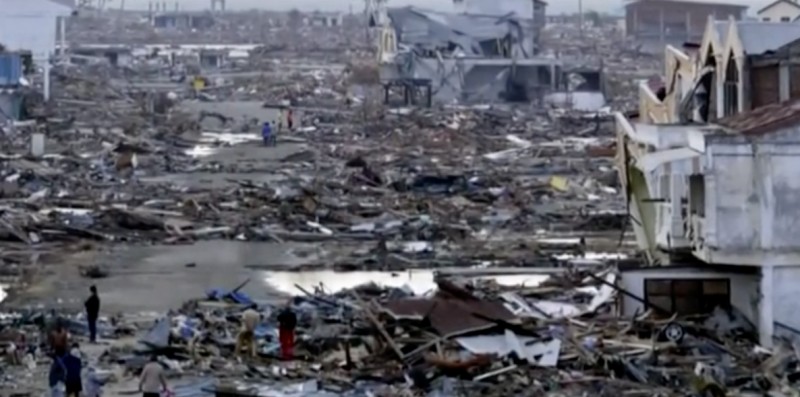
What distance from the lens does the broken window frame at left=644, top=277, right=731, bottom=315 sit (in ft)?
80.8

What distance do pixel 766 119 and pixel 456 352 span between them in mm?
4870

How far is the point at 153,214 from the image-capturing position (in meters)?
38.0

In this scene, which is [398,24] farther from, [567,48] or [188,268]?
[188,268]

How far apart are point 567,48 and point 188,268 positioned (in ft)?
283

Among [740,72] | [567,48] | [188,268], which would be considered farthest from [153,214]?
[567,48]

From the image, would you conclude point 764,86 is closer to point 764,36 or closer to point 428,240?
point 764,36

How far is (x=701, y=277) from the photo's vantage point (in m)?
24.7

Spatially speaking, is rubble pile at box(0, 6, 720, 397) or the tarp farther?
the tarp

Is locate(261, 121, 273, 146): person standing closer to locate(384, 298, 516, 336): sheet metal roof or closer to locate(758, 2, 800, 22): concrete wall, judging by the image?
locate(758, 2, 800, 22): concrete wall

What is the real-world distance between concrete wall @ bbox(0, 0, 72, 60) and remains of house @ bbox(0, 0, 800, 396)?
9.63 feet

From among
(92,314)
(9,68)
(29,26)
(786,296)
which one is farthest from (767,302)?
(29,26)

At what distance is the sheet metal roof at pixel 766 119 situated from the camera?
77.6 feet

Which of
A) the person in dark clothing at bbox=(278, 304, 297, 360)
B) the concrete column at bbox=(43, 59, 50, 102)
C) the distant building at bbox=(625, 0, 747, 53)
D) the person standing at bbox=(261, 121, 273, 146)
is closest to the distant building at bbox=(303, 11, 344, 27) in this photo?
the distant building at bbox=(625, 0, 747, 53)

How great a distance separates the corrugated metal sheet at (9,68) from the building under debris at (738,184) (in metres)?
36.0
